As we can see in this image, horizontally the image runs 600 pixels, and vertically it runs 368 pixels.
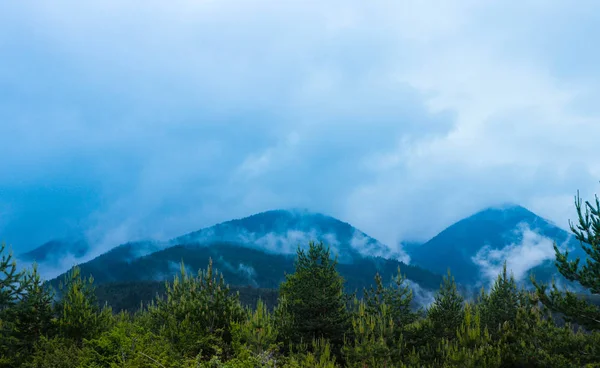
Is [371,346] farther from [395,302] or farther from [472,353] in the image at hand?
[395,302]

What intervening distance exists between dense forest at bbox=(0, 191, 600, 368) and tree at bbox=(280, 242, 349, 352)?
7 centimetres

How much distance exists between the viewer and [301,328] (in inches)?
952

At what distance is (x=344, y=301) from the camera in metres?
25.1

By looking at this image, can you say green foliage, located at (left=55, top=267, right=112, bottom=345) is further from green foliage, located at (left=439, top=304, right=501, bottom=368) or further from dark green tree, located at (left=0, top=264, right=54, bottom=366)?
green foliage, located at (left=439, top=304, right=501, bottom=368)

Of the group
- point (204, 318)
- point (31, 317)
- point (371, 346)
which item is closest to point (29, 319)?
point (31, 317)

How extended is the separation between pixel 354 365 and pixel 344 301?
5616mm

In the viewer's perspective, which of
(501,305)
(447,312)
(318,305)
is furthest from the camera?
(501,305)

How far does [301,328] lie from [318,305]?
1765mm

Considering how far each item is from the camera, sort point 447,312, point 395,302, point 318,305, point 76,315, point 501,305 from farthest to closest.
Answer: point 501,305 < point 447,312 < point 395,302 < point 318,305 < point 76,315

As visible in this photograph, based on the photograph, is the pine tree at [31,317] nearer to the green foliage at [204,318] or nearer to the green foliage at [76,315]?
the green foliage at [76,315]

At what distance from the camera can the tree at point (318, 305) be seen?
2388cm

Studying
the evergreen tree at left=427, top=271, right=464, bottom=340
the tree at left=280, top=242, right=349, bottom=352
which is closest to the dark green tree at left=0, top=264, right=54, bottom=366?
the tree at left=280, top=242, right=349, bottom=352

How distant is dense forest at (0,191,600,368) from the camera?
16.8 m

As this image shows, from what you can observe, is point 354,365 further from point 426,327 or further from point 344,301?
point 426,327
